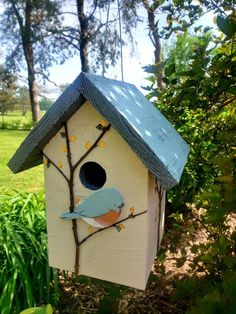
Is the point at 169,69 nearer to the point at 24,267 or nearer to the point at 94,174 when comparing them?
the point at 94,174

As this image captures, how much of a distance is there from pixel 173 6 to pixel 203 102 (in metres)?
0.56

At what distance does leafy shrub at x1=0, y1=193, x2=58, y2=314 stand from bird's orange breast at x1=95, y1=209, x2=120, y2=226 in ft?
3.63

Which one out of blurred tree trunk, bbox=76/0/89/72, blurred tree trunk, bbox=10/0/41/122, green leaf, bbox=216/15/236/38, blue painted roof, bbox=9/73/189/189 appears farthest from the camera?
blurred tree trunk, bbox=10/0/41/122

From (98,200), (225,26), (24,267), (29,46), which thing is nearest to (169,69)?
(225,26)

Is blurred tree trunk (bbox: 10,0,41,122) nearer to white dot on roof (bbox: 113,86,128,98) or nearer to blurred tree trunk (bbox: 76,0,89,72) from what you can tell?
blurred tree trunk (bbox: 76,0,89,72)

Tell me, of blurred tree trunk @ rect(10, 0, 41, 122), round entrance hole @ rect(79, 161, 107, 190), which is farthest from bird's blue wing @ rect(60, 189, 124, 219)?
blurred tree trunk @ rect(10, 0, 41, 122)

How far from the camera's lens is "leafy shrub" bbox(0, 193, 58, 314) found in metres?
1.98

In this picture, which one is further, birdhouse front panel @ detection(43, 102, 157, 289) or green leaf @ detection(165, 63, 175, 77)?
green leaf @ detection(165, 63, 175, 77)

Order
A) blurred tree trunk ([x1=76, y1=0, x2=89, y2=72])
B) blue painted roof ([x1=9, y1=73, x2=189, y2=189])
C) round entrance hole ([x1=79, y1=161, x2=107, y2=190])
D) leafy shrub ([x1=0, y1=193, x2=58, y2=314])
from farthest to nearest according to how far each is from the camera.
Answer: blurred tree trunk ([x1=76, y1=0, x2=89, y2=72])
leafy shrub ([x1=0, y1=193, x2=58, y2=314])
round entrance hole ([x1=79, y1=161, x2=107, y2=190])
blue painted roof ([x1=9, y1=73, x2=189, y2=189])

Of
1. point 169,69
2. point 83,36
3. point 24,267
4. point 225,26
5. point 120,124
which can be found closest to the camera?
point 120,124

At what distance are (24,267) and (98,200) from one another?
1236mm

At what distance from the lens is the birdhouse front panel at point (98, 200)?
1146 millimetres

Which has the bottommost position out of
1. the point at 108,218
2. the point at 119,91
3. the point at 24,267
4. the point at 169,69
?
the point at 24,267

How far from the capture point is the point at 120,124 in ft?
3.37
